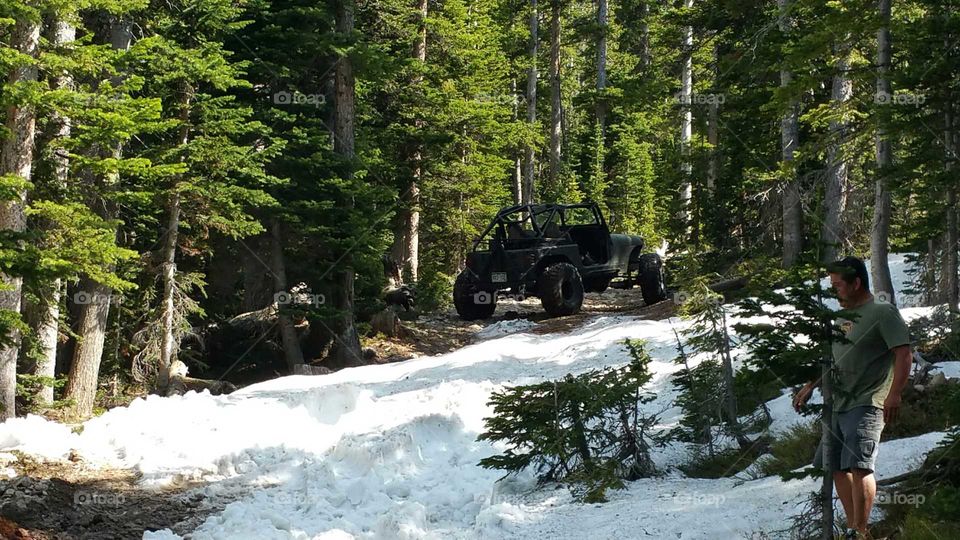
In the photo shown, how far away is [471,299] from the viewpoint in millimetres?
20031

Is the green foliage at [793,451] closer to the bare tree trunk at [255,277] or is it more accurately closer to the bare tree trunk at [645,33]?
the bare tree trunk at [255,277]

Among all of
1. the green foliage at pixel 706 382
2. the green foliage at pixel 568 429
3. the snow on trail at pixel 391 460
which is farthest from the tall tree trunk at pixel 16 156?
the green foliage at pixel 706 382

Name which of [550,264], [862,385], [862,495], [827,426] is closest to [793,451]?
[862,385]

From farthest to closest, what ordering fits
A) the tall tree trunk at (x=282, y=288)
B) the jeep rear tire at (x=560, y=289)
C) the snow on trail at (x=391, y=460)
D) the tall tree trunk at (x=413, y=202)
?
the tall tree trunk at (x=413, y=202) < the jeep rear tire at (x=560, y=289) < the tall tree trunk at (x=282, y=288) < the snow on trail at (x=391, y=460)

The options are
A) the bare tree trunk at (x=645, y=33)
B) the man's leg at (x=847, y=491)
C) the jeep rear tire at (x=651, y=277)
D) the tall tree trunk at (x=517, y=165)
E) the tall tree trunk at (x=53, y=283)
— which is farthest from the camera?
the tall tree trunk at (x=517, y=165)

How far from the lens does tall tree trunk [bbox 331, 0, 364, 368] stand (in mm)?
17781

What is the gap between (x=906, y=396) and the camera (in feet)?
25.7

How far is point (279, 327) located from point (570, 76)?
39.8 meters

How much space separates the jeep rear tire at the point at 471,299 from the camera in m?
19.9

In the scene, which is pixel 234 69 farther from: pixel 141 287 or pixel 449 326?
pixel 449 326

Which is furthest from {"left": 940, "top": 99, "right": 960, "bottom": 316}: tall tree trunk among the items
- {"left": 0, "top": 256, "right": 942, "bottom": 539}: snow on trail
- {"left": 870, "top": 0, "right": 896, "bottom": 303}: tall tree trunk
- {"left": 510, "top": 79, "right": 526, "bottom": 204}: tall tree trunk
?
{"left": 510, "top": 79, "right": 526, "bottom": 204}: tall tree trunk

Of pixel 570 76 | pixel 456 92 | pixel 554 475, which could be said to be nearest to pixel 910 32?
pixel 554 475

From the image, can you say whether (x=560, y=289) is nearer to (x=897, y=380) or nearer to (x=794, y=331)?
(x=897, y=380)

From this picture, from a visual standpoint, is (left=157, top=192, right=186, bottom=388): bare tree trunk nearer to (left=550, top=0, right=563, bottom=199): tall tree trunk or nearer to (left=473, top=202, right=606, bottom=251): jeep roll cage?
(left=473, top=202, right=606, bottom=251): jeep roll cage
